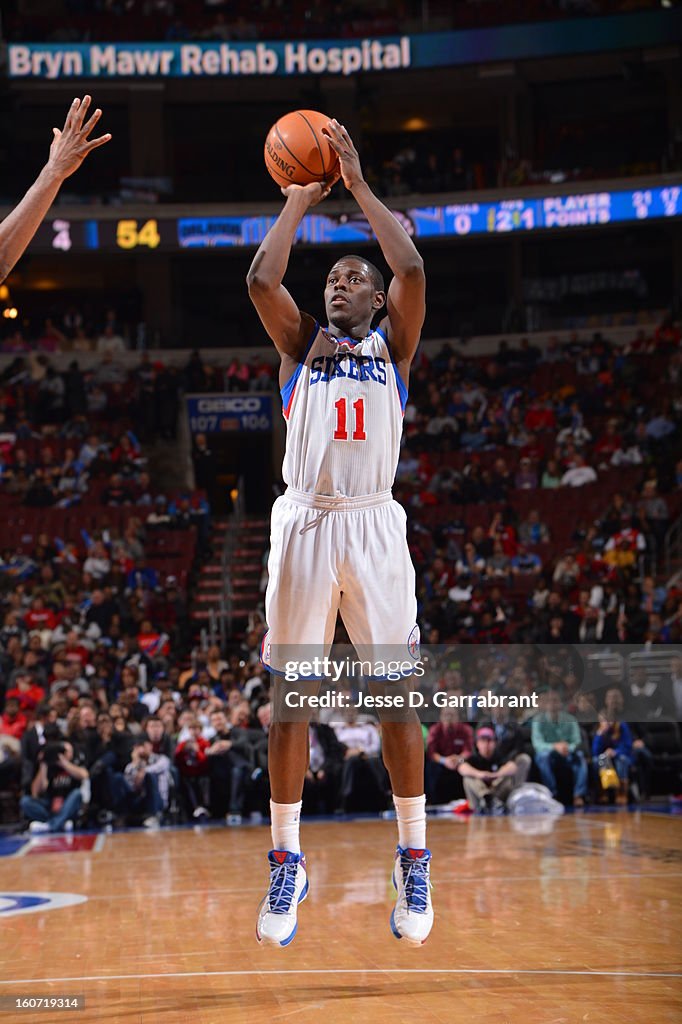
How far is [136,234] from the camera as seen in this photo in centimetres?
2241

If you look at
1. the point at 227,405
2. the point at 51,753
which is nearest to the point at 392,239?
the point at 51,753

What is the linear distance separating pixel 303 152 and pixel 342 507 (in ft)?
4.84

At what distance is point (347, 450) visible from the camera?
5156 millimetres

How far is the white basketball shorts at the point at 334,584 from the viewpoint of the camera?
16.6 ft

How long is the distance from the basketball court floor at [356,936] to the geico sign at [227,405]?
44.5 feet

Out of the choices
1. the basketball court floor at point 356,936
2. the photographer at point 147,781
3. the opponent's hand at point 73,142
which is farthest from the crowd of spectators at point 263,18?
the opponent's hand at point 73,142

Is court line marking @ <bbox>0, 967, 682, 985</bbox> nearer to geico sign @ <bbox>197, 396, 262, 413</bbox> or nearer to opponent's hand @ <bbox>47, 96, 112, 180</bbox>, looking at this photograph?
opponent's hand @ <bbox>47, 96, 112, 180</bbox>

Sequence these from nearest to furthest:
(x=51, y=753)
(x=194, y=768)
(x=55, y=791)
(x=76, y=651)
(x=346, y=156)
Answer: (x=346, y=156), (x=51, y=753), (x=55, y=791), (x=194, y=768), (x=76, y=651)

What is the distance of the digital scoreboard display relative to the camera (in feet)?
72.3

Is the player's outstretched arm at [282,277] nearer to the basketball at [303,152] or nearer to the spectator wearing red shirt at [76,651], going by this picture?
the basketball at [303,152]

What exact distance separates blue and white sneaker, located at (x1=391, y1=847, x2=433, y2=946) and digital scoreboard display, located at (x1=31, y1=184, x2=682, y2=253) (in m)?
17.8

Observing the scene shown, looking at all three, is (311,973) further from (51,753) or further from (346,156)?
(51,753)

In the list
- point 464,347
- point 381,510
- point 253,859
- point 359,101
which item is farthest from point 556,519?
point 381,510

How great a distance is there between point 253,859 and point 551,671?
4.69 metres
